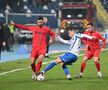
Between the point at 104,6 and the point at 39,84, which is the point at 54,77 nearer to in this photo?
the point at 39,84

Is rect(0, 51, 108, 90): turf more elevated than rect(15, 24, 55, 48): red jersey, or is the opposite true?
rect(15, 24, 55, 48): red jersey

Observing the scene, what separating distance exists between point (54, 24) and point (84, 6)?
7.66 meters

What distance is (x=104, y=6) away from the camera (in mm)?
63125

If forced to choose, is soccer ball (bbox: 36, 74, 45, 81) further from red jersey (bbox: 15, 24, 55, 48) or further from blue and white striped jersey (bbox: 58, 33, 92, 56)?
blue and white striped jersey (bbox: 58, 33, 92, 56)

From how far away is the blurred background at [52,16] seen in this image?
147 feet

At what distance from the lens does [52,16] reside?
52.3 metres

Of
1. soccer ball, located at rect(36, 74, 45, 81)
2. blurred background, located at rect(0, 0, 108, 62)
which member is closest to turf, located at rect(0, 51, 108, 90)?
Answer: soccer ball, located at rect(36, 74, 45, 81)

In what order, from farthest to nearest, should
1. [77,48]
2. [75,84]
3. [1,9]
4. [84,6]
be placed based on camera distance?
1. [1,9]
2. [84,6]
3. [77,48]
4. [75,84]

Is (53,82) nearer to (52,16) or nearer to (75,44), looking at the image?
(75,44)

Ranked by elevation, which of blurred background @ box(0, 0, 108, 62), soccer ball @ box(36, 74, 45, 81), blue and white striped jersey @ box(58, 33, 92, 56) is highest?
blue and white striped jersey @ box(58, 33, 92, 56)

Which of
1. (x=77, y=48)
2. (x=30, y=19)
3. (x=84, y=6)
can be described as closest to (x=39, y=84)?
(x=77, y=48)

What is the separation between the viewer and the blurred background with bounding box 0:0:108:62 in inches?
1764

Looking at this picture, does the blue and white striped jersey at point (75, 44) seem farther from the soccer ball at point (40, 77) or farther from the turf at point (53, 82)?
the soccer ball at point (40, 77)

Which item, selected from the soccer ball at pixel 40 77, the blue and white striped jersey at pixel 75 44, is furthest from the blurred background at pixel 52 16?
the soccer ball at pixel 40 77
